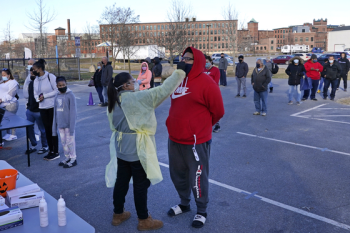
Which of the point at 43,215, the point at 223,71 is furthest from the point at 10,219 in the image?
the point at 223,71

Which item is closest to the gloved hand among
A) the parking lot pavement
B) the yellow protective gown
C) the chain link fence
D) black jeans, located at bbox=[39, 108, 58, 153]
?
the yellow protective gown

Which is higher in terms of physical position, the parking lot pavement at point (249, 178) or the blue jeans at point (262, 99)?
the blue jeans at point (262, 99)

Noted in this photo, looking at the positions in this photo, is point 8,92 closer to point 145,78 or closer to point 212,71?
point 145,78

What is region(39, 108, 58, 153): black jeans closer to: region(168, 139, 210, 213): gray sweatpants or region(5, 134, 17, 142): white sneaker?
region(5, 134, 17, 142): white sneaker

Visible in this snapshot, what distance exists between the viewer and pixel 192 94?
12.8 ft

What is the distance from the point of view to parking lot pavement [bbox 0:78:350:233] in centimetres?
424

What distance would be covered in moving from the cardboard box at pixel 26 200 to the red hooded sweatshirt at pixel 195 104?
1.69m

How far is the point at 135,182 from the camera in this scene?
384cm

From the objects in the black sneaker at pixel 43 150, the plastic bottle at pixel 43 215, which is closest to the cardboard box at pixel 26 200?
the plastic bottle at pixel 43 215

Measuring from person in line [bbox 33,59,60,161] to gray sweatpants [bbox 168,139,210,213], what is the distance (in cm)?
363

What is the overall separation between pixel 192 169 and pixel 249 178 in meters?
2.08

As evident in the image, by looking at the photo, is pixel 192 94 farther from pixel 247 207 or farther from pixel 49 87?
pixel 49 87

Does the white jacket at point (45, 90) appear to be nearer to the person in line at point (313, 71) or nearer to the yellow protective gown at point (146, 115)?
the yellow protective gown at point (146, 115)

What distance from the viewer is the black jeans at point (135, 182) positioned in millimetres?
3801
